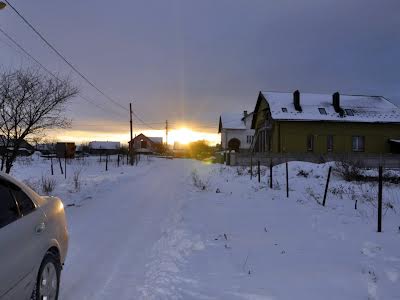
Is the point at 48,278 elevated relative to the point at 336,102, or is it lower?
lower

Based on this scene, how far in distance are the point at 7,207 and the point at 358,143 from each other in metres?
48.2

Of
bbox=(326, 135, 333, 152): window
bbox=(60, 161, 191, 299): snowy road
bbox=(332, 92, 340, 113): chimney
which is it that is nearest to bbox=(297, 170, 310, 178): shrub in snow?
bbox=(60, 161, 191, 299): snowy road

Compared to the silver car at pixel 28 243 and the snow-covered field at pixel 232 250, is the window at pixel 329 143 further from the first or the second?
the silver car at pixel 28 243

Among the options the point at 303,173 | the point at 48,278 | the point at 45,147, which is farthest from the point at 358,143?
the point at 48,278

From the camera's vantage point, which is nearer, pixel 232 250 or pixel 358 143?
pixel 232 250

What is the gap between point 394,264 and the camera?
6793 millimetres

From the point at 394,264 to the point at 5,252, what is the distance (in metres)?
5.66

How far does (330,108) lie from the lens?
4869 centimetres

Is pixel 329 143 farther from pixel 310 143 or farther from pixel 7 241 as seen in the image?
pixel 7 241

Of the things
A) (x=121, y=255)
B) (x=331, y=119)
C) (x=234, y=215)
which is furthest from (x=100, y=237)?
(x=331, y=119)

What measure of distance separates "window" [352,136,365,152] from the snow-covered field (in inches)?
1366

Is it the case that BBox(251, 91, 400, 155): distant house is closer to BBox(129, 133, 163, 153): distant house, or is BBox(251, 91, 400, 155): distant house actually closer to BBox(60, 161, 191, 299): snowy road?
BBox(60, 161, 191, 299): snowy road

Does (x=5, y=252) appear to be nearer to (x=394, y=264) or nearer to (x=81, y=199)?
(x=394, y=264)

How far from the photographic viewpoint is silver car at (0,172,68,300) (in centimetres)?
353
